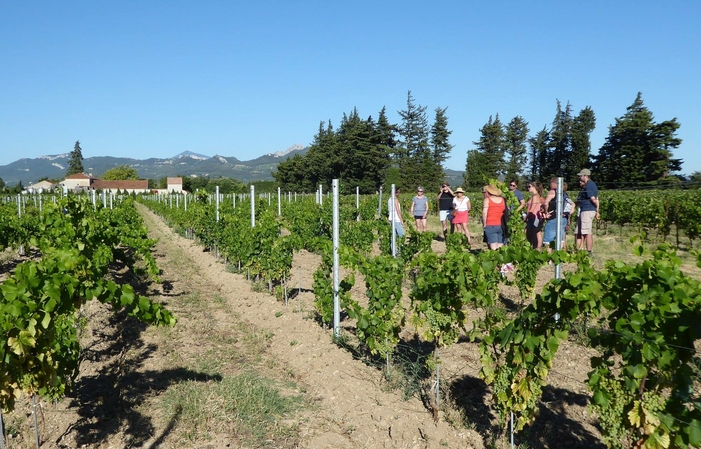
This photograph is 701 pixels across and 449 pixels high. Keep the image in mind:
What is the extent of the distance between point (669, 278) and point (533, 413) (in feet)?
4.42

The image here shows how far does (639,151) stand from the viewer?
3916 centimetres

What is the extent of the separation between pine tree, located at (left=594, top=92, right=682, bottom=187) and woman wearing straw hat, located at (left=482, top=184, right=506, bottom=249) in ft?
115

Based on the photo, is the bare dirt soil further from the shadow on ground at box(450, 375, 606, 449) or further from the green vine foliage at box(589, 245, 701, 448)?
the green vine foliage at box(589, 245, 701, 448)

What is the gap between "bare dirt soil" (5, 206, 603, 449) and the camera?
12.1 ft

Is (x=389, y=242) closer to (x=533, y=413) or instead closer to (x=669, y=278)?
(x=533, y=413)

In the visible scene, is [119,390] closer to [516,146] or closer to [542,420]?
[542,420]

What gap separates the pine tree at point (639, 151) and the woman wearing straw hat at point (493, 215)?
1381 inches

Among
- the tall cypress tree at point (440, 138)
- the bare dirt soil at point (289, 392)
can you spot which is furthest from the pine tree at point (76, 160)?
the bare dirt soil at point (289, 392)

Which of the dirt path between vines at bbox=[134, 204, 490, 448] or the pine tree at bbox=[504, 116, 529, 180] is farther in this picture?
the pine tree at bbox=[504, 116, 529, 180]

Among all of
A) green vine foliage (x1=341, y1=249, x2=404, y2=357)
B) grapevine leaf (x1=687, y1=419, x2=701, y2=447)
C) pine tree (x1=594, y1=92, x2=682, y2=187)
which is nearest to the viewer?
grapevine leaf (x1=687, y1=419, x2=701, y2=447)

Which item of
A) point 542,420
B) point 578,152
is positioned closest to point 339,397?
point 542,420

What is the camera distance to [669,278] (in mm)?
2500

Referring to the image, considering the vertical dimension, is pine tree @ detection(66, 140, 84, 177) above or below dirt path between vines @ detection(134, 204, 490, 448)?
above

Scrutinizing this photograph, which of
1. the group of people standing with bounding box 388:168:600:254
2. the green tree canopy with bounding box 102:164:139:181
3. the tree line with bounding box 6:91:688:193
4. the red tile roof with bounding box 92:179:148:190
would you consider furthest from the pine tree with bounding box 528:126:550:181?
the green tree canopy with bounding box 102:164:139:181
